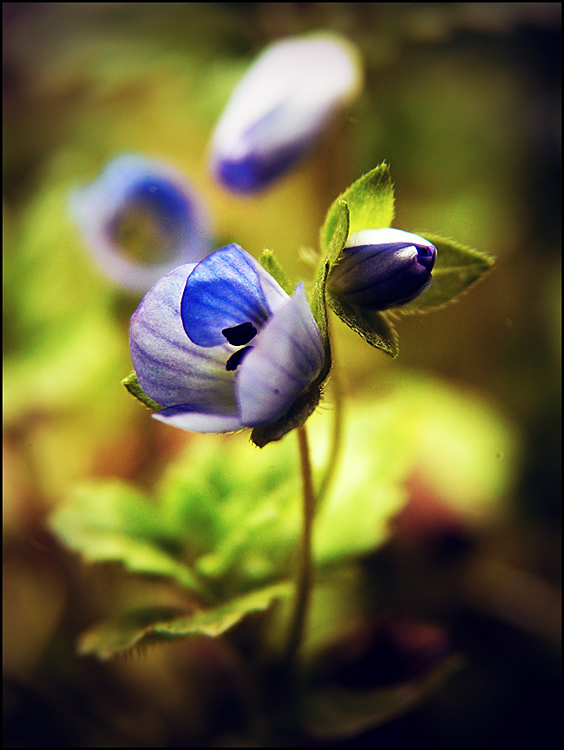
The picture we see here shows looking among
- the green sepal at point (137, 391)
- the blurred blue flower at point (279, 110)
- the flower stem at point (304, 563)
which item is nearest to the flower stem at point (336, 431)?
the flower stem at point (304, 563)

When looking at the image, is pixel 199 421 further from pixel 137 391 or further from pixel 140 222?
pixel 140 222

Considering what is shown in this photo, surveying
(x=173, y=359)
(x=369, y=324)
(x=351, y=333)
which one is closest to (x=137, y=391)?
(x=173, y=359)

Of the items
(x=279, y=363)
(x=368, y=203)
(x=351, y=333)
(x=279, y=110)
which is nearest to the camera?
(x=279, y=363)

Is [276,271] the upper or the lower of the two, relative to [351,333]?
upper

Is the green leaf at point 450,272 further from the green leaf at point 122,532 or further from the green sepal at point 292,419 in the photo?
the green leaf at point 122,532

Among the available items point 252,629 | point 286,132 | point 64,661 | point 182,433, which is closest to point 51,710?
point 64,661

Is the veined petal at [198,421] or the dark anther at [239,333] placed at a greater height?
the dark anther at [239,333]

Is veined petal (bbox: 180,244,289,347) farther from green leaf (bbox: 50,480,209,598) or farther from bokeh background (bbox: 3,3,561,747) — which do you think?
bokeh background (bbox: 3,3,561,747)

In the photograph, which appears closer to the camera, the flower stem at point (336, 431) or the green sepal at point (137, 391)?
the green sepal at point (137, 391)
